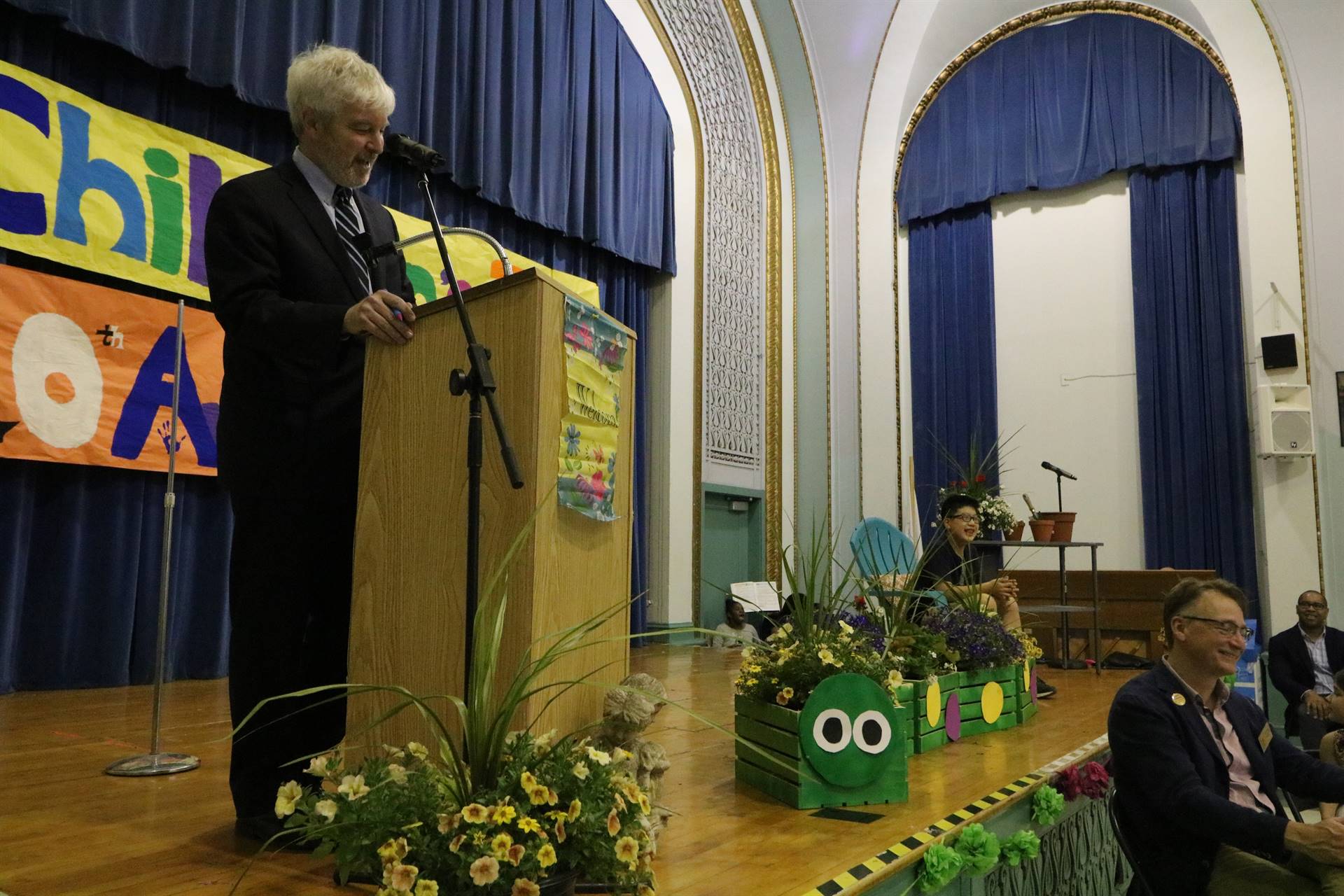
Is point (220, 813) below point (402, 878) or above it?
below

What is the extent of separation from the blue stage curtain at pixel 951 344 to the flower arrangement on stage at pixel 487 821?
291 inches

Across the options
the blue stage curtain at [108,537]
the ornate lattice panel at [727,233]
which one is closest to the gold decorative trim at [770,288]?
the ornate lattice panel at [727,233]

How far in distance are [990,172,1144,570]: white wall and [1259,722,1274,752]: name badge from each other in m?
5.91

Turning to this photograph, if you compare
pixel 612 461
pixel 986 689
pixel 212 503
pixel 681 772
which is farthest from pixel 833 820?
pixel 212 503

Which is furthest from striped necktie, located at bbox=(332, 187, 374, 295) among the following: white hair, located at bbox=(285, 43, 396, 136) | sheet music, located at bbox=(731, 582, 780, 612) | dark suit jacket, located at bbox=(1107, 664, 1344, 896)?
sheet music, located at bbox=(731, 582, 780, 612)

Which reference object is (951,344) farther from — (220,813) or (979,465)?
(220,813)

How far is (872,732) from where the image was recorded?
2148 millimetres

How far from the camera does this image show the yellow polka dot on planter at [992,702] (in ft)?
10.6

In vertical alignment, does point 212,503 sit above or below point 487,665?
above

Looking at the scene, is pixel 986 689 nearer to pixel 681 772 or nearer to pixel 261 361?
pixel 681 772

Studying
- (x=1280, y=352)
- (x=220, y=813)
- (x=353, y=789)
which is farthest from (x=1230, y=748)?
(x=1280, y=352)

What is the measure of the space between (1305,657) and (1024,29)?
5.57 m

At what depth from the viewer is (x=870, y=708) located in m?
2.13

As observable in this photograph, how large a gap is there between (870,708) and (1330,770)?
0.95 meters
